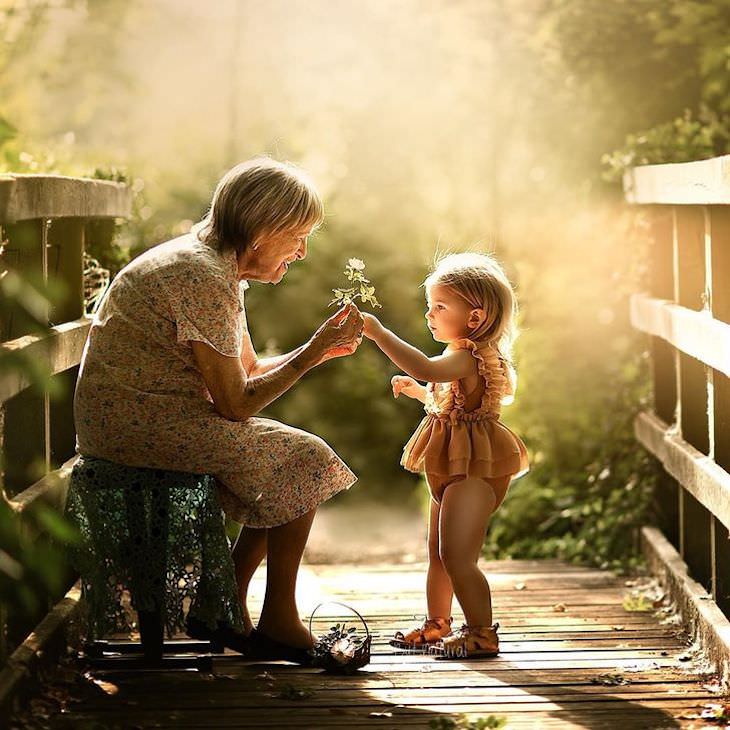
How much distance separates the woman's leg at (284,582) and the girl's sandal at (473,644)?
0.44m

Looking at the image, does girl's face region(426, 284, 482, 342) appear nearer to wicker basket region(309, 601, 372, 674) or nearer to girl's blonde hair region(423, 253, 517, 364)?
girl's blonde hair region(423, 253, 517, 364)

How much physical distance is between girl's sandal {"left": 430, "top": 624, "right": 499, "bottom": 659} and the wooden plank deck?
5 cm

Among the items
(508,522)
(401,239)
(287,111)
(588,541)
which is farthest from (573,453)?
(287,111)

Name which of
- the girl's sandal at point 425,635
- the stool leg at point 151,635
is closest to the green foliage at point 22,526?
the stool leg at point 151,635

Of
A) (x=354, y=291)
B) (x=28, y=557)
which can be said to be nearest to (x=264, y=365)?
(x=354, y=291)

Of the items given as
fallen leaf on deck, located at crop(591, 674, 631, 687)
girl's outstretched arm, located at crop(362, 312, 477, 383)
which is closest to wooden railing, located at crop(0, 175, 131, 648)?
girl's outstretched arm, located at crop(362, 312, 477, 383)

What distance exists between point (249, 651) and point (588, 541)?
250 centimetres

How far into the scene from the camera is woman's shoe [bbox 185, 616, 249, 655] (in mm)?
3750

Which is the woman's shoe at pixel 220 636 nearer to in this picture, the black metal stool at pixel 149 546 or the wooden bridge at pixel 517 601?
the wooden bridge at pixel 517 601

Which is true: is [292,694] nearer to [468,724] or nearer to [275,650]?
[275,650]

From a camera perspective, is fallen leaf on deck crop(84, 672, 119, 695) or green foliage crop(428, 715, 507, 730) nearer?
green foliage crop(428, 715, 507, 730)

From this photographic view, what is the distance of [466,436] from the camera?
400 cm

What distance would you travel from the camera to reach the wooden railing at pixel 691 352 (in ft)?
12.9

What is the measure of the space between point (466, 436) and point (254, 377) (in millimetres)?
760
